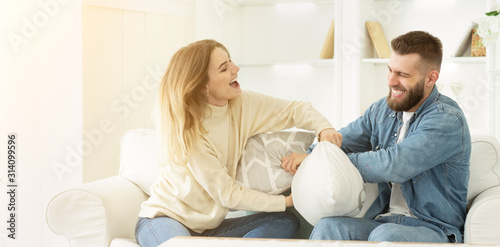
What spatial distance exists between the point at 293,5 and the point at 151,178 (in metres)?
2.52

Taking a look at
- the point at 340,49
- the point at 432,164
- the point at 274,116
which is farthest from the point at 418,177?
the point at 340,49

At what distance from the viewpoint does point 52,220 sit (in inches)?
78.2

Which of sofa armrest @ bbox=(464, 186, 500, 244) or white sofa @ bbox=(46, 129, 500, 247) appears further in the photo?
white sofa @ bbox=(46, 129, 500, 247)

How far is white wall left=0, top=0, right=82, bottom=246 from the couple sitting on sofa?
1.04 meters

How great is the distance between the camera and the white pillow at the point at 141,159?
2277 millimetres

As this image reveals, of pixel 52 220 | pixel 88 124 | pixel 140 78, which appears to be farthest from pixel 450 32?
pixel 52 220

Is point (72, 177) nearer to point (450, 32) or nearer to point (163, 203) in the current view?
point (163, 203)

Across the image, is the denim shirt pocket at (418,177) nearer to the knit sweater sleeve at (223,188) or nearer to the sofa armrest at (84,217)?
the knit sweater sleeve at (223,188)

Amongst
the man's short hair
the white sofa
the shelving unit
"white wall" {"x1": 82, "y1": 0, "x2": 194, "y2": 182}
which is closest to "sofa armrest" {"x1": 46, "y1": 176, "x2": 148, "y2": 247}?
the white sofa

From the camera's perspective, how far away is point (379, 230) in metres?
1.80

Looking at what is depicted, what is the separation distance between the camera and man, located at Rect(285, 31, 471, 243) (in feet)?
6.13

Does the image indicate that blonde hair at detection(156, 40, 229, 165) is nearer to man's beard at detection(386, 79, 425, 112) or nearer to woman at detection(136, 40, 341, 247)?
woman at detection(136, 40, 341, 247)

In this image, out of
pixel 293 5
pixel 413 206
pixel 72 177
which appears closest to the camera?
pixel 413 206

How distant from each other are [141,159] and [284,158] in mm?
607
